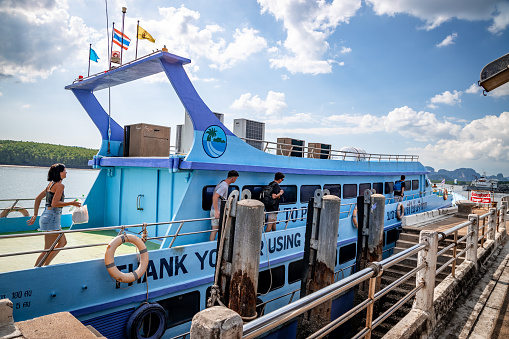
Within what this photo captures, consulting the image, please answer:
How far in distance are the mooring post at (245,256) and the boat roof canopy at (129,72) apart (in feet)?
12.2

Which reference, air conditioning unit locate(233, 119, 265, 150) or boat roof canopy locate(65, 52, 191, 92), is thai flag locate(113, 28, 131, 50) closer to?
boat roof canopy locate(65, 52, 191, 92)

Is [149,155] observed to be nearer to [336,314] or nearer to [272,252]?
[272,252]

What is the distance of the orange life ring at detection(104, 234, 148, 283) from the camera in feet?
15.4

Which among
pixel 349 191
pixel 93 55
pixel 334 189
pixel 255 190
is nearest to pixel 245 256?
pixel 255 190

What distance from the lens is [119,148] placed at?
375 inches

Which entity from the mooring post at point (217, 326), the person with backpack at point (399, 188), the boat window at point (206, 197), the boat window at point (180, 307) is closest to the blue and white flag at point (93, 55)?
the boat window at point (206, 197)

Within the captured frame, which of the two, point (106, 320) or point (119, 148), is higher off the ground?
point (119, 148)

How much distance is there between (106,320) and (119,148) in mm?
5779

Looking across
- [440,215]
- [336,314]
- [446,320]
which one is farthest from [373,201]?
[440,215]

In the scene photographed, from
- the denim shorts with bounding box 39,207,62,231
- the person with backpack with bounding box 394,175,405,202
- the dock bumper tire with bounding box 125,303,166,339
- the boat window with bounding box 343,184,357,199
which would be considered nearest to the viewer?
the dock bumper tire with bounding box 125,303,166,339

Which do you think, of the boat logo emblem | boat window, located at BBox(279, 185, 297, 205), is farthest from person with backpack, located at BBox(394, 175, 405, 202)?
the boat logo emblem

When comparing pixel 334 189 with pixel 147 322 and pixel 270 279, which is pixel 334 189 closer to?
pixel 270 279

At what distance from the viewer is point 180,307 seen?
18.8 feet

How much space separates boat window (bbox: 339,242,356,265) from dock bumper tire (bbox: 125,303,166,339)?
6.04 metres
